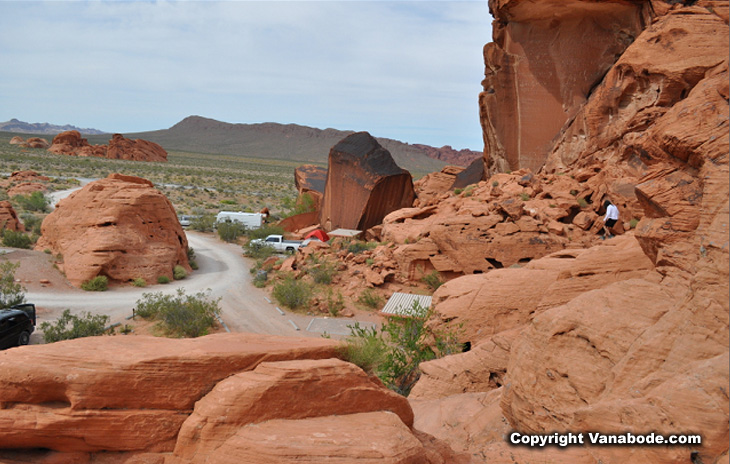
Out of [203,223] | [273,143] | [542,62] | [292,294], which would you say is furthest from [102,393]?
[273,143]

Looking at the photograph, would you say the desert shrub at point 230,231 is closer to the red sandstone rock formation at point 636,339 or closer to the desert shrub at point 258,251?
the desert shrub at point 258,251

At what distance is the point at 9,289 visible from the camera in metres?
15.3

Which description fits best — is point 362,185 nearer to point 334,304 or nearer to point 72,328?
point 334,304

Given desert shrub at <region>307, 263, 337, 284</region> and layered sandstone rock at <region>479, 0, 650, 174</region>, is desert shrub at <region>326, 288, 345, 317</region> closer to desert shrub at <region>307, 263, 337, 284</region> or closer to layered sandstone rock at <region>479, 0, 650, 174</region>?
desert shrub at <region>307, 263, 337, 284</region>

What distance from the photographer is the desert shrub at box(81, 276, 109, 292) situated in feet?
58.2

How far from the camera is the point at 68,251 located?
19312mm

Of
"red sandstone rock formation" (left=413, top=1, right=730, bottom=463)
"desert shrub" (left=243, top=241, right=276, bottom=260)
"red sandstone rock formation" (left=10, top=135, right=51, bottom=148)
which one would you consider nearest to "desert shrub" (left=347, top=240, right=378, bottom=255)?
"desert shrub" (left=243, top=241, right=276, bottom=260)

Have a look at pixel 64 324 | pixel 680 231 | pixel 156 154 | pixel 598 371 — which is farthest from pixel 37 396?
pixel 156 154

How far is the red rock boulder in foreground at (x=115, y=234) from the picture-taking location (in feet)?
61.7

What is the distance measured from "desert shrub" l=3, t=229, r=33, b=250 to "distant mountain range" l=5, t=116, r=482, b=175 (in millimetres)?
115241

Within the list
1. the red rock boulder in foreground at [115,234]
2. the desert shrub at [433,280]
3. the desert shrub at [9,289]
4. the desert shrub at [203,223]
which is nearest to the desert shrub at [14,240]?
the red rock boulder in foreground at [115,234]

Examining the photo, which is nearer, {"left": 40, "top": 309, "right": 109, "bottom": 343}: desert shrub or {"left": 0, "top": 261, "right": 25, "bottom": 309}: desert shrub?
{"left": 40, "top": 309, "right": 109, "bottom": 343}: desert shrub

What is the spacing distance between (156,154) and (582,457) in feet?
327

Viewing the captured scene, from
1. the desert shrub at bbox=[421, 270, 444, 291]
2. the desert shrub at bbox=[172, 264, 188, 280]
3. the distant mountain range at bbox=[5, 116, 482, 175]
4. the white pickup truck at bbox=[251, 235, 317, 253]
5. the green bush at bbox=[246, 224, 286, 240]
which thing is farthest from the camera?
the distant mountain range at bbox=[5, 116, 482, 175]
